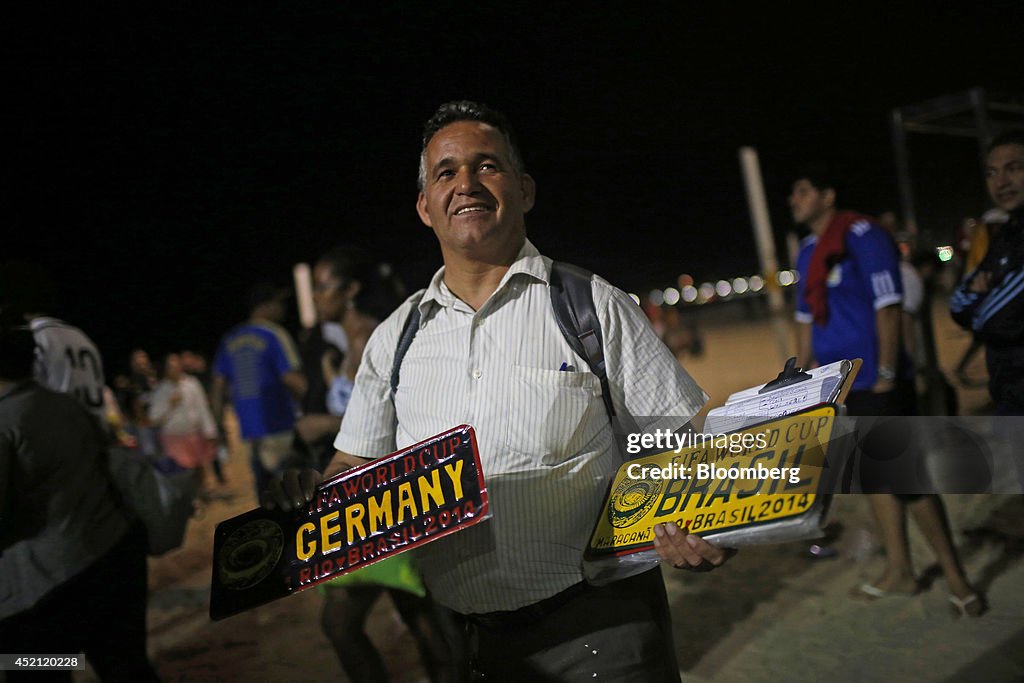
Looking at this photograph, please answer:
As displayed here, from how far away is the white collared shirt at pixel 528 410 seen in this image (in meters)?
1.39

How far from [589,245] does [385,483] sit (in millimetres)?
1330

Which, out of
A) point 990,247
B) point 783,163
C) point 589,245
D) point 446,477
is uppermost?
point 783,163

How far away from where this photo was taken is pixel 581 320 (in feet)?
4.59

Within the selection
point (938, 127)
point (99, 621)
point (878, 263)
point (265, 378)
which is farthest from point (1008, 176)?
point (938, 127)

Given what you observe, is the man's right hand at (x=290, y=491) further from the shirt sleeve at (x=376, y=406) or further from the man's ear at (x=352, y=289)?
the man's ear at (x=352, y=289)

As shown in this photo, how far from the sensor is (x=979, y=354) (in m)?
7.34

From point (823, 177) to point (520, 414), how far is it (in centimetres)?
207

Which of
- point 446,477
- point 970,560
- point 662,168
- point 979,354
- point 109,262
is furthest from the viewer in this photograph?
point 109,262

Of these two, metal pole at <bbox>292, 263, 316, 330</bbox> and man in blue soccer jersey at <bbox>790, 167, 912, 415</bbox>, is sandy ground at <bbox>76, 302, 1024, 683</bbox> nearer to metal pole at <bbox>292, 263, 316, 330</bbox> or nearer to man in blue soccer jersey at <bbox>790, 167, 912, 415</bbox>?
man in blue soccer jersey at <bbox>790, 167, 912, 415</bbox>

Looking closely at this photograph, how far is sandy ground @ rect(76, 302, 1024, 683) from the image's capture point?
245cm

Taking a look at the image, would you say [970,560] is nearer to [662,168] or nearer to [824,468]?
[662,168]

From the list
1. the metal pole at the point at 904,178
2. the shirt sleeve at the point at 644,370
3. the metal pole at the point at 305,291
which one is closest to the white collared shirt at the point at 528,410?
the shirt sleeve at the point at 644,370

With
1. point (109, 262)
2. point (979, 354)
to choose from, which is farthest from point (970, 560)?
point (109, 262)

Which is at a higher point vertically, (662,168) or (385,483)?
(662,168)
